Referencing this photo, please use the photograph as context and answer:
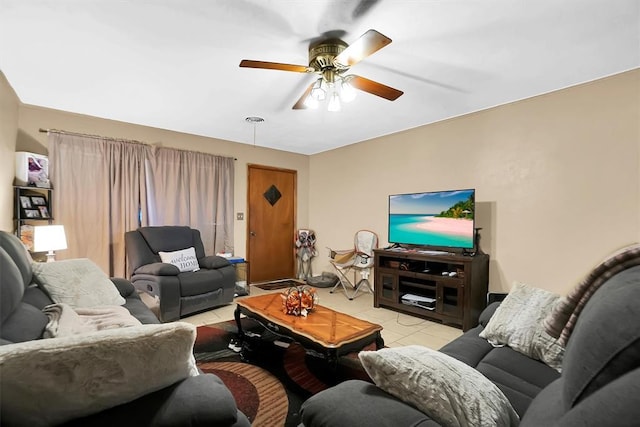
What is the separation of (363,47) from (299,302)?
1.88 m

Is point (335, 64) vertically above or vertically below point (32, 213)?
above

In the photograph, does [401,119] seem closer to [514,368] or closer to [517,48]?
[517,48]

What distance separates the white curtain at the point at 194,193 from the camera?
4207 mm

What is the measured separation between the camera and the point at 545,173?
302 cm

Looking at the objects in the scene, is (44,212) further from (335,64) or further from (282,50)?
(335,64)

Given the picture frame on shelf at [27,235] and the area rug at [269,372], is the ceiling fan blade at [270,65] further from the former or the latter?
the picture frame on shelf at [27,235]

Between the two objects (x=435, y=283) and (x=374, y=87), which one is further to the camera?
(x=435, y=283)

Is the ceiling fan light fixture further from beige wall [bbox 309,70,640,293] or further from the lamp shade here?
the lamp shade

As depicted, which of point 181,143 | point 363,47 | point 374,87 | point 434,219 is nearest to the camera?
point 363,47

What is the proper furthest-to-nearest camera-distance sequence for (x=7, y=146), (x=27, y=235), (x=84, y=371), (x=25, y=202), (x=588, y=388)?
(x=25, y=202) → (x=27, y=235) → (x=7, y=146) → (x=84, y=371) → (x=588, y=388)

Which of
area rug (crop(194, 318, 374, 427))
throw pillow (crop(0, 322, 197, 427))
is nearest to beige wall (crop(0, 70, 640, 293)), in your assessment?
area rug (crop(194, 318, 374, 427))

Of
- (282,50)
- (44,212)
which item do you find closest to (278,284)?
(44,212)

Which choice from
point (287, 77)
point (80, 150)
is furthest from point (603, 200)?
point (80, 150)

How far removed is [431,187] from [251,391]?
10.3 ft
